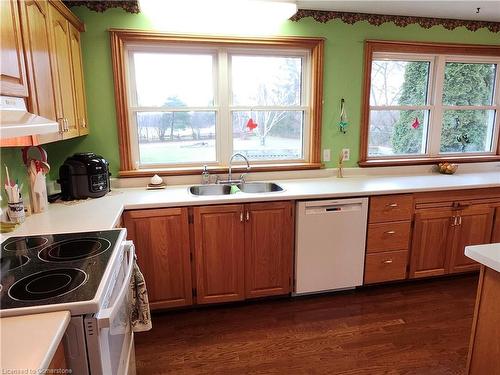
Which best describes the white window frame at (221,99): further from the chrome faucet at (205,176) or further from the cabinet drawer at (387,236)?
the cabinet drawer at (387,236)

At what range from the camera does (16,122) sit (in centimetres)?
113

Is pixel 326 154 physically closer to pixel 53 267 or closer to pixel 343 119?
pixel 343 119

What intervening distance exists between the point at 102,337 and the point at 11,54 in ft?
3.87

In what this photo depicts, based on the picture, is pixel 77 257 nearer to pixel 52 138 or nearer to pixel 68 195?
pixel 52 138

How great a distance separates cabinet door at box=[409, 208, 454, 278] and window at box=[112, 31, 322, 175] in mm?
1003

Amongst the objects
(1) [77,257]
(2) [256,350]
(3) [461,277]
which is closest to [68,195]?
(1) [77,257]

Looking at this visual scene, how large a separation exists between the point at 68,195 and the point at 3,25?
1253mm

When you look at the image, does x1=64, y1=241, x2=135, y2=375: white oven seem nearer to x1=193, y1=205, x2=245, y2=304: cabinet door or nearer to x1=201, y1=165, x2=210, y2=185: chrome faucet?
x1=193, y1=205, x2=245, y2=304: cabinet door

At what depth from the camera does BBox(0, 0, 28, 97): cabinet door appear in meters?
1.32

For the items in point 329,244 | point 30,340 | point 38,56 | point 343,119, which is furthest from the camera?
point 343,119

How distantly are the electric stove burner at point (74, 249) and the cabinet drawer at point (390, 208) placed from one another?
1.91 meters

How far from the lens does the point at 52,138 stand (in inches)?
71.8

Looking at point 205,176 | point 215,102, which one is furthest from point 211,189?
point 215,102

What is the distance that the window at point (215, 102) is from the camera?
269 cm
